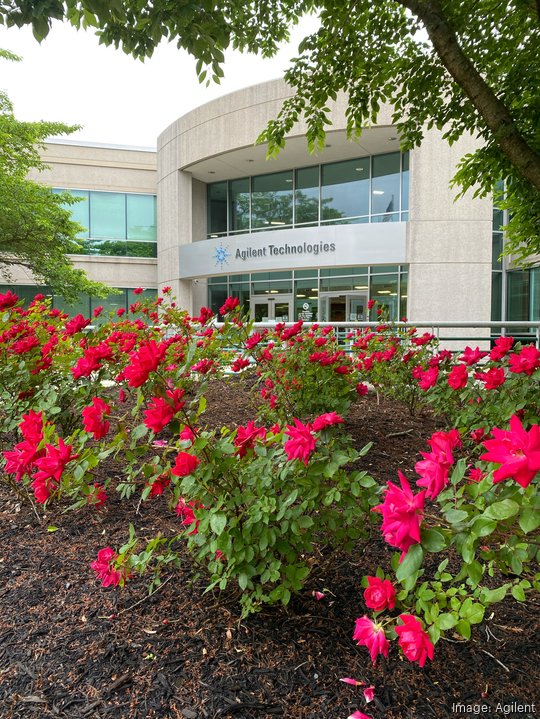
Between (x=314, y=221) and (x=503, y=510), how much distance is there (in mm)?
18359

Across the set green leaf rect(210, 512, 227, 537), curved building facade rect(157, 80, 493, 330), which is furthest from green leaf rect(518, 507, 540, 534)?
curved building facade rect(157, 80, 493, 330)

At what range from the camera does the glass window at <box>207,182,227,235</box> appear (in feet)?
68.7

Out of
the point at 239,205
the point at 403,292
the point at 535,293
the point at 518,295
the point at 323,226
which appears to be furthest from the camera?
the point at 239,205

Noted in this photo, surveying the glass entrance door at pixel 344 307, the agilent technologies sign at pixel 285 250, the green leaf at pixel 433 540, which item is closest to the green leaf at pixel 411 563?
the green leaf at pixel 433 540

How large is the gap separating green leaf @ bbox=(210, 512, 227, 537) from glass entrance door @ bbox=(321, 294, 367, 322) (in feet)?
52.2

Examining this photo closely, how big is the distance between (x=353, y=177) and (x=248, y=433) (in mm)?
17726

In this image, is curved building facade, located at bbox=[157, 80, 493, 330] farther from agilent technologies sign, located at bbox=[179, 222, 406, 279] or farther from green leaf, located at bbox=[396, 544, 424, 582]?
green leaf, located at bbox=[396, 544, 424, 582]

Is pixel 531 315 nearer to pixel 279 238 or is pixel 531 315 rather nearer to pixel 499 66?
pixel 279 238

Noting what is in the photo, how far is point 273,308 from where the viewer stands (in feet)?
64.2

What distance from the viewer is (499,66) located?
4.54 meters

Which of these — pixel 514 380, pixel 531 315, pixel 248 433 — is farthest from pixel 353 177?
pixel 248 433

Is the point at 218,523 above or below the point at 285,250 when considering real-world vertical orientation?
below

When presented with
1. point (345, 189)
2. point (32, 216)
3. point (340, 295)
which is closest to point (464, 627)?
point (32, 216)

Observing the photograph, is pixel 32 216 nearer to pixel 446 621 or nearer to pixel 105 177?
pixel 105 177
